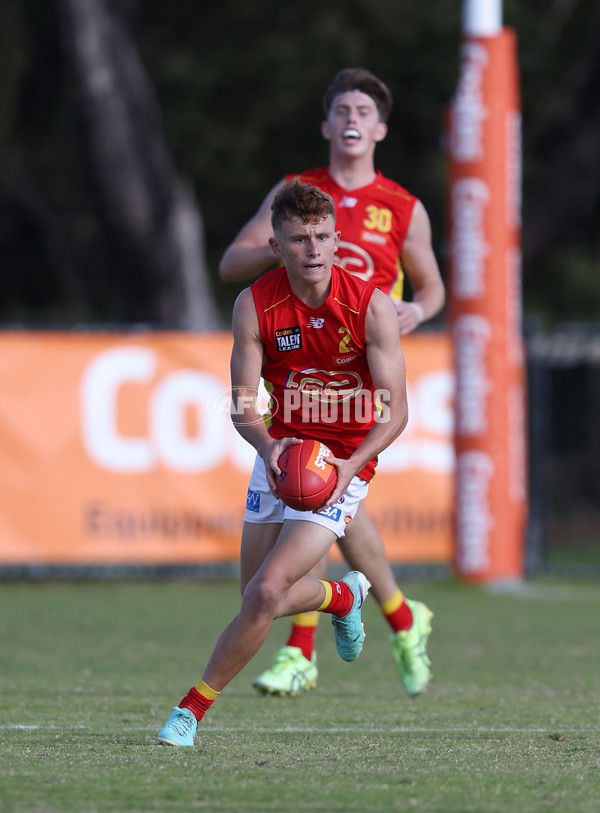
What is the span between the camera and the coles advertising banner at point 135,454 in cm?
1191

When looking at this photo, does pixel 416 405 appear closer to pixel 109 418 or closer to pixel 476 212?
Answer: pixel 476 212

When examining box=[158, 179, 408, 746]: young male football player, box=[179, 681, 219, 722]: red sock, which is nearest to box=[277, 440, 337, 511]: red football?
box=[158, 179, 408, 746]: young male football player

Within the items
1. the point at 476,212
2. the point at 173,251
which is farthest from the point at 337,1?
the point at 476,212

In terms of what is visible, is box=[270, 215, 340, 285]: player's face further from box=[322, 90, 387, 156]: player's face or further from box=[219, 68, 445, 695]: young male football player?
box=[322, 90, 387, 156]: player's face

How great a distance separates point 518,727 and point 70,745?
1.86 m

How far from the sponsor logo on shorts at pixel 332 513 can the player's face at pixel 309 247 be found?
2.88ft

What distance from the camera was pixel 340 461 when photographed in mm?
5094

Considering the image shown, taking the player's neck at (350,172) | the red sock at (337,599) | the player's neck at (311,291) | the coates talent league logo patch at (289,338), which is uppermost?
the player's neck at (350,172)

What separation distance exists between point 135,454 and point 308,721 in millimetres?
6543

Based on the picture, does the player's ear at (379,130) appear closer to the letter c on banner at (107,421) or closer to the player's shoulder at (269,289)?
the player's shoulder at (269,289)

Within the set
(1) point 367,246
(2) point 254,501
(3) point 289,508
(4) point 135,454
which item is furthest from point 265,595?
(4) point 135,454

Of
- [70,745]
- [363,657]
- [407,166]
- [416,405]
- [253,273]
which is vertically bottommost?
[363,657]

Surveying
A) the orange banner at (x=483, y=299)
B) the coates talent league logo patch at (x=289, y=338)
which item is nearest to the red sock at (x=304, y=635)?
the coates talent league logo patch at (x=289, y=338)

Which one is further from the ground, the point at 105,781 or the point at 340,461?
the point at 340,461
